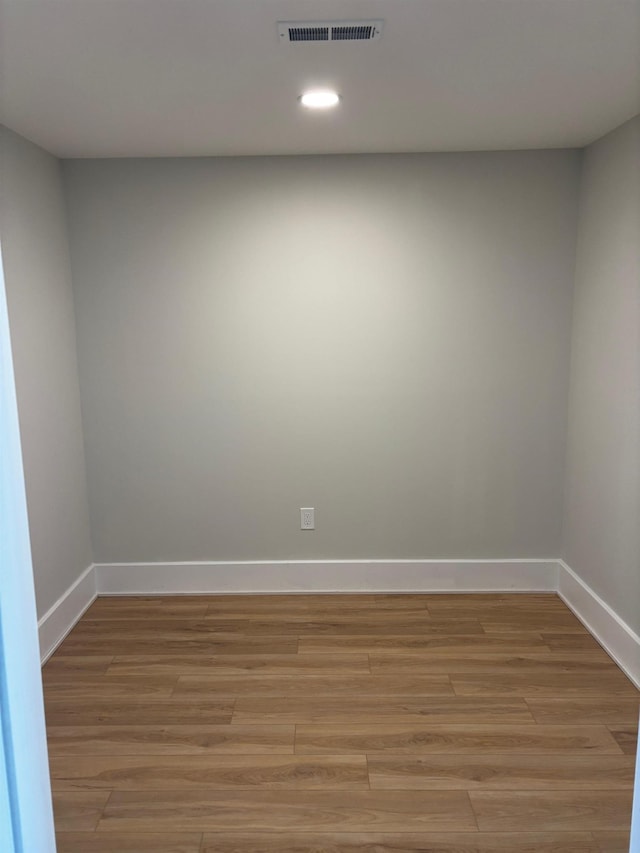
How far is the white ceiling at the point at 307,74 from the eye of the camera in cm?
158

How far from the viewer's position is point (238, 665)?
274 centimetres

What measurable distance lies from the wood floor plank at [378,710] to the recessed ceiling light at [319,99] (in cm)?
224

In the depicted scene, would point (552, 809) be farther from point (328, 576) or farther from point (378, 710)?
point (328, 576)

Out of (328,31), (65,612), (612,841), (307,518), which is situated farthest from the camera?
(307,518)

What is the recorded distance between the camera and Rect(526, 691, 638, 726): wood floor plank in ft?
7.67

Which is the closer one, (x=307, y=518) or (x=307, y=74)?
(x=307, y=74)

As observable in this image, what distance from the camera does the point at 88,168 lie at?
3066 millimetres

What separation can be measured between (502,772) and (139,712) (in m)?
1.34

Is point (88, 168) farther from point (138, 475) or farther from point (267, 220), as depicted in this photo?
point (138, 475)

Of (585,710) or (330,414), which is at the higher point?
(330,414)

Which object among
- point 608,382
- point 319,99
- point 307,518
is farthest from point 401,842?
point 319,99

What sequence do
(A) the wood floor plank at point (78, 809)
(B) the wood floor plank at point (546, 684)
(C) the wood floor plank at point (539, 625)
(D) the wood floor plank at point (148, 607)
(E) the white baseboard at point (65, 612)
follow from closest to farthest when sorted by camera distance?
(A) the wood floor plank at point (78, 809) < (B) the wood floor plank at point (546, 684) < (E) the white baseboard at point (65, 612) < (C) the wood floor plank at point (539, 625) < (D) the wood floor plank at point (148, 607)

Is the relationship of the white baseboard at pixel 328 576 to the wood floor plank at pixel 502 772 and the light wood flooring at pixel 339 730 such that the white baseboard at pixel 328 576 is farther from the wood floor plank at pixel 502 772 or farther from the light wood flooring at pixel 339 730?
the wood floor plank at pixel 502 772

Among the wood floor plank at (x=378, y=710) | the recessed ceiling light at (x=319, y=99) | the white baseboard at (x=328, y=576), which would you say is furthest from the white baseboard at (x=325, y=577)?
the recessed ceiling light at (x=319, y=99)
